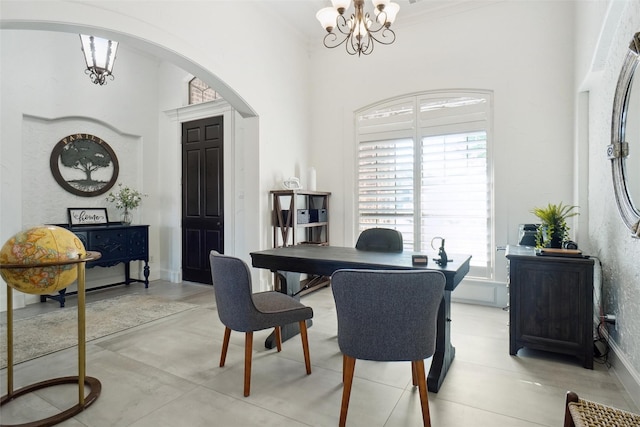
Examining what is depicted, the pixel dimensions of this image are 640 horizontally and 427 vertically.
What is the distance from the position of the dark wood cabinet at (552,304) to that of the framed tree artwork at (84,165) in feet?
17.4

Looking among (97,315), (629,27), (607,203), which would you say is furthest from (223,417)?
(629,27)

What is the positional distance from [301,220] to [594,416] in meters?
3.45

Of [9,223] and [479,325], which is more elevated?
[9,223]

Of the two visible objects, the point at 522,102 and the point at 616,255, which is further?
the point at 522,102

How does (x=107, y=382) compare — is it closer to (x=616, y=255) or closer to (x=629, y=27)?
(x=616, y=255)

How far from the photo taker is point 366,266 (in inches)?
92.7

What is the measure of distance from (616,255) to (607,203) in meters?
0.44

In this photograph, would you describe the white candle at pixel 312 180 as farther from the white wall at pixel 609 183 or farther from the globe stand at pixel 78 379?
the white wall at pixel 609 183

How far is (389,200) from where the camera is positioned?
4.53 meters

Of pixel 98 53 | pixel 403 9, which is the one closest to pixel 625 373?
pixel 403 9

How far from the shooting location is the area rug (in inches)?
112

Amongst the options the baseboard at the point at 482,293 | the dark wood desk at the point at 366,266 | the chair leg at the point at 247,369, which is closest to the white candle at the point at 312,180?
the dark wood desk at the point at 366,266

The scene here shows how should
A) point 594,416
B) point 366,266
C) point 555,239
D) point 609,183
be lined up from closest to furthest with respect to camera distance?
point 594,416, point 366,266, point 609,183, point 555,239

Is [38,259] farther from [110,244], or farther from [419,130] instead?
[419,130]
